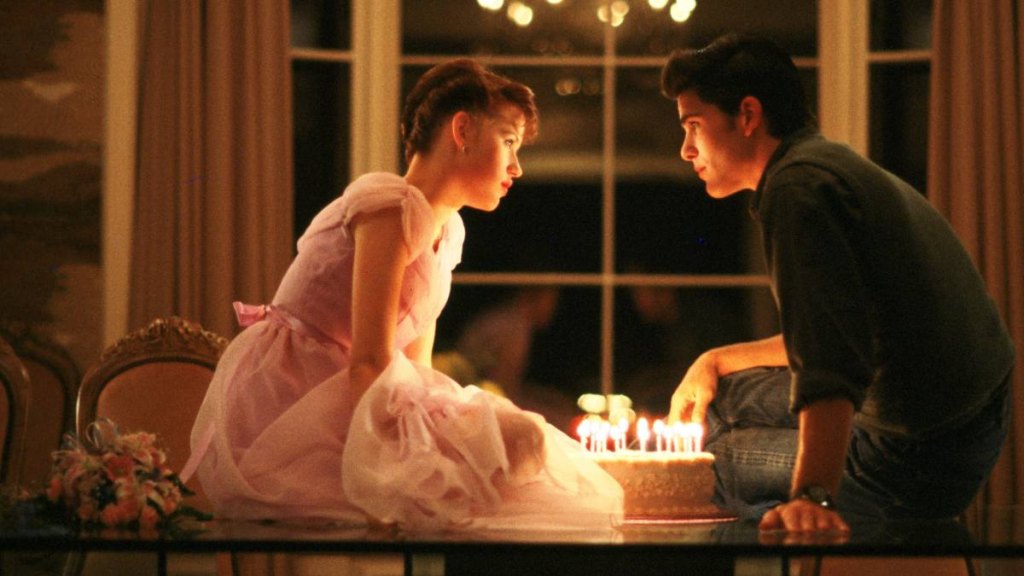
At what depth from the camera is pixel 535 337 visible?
13.9ft

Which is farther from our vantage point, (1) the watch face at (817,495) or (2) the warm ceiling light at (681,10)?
(2) the warm ceiling light at (681,10)

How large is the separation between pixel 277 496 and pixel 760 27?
2857 mm

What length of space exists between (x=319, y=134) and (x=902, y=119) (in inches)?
72.1

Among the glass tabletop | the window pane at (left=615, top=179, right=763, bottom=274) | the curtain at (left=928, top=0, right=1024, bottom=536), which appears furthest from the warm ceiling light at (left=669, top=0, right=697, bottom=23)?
the glass tabletop

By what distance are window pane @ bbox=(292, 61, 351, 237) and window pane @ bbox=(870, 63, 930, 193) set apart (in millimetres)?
1668

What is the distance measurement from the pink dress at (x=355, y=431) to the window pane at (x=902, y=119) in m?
2.31

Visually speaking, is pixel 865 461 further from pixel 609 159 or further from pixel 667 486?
pixel 609 159

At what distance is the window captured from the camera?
164 inches

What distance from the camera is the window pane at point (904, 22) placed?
4.20 meters

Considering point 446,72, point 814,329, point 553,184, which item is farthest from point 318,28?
point 814,329

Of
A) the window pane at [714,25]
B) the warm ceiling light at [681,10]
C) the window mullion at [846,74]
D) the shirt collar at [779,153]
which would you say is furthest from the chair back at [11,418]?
the window mullion at [846,74]

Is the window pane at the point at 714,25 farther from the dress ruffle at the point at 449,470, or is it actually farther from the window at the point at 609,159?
the dress ruffle at the point at 449,470

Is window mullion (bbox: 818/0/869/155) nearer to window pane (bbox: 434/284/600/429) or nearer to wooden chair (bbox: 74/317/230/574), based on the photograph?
window pane (bbox: 434/284/600/429)

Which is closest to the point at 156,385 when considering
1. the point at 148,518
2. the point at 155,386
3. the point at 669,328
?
the point at 155,386
